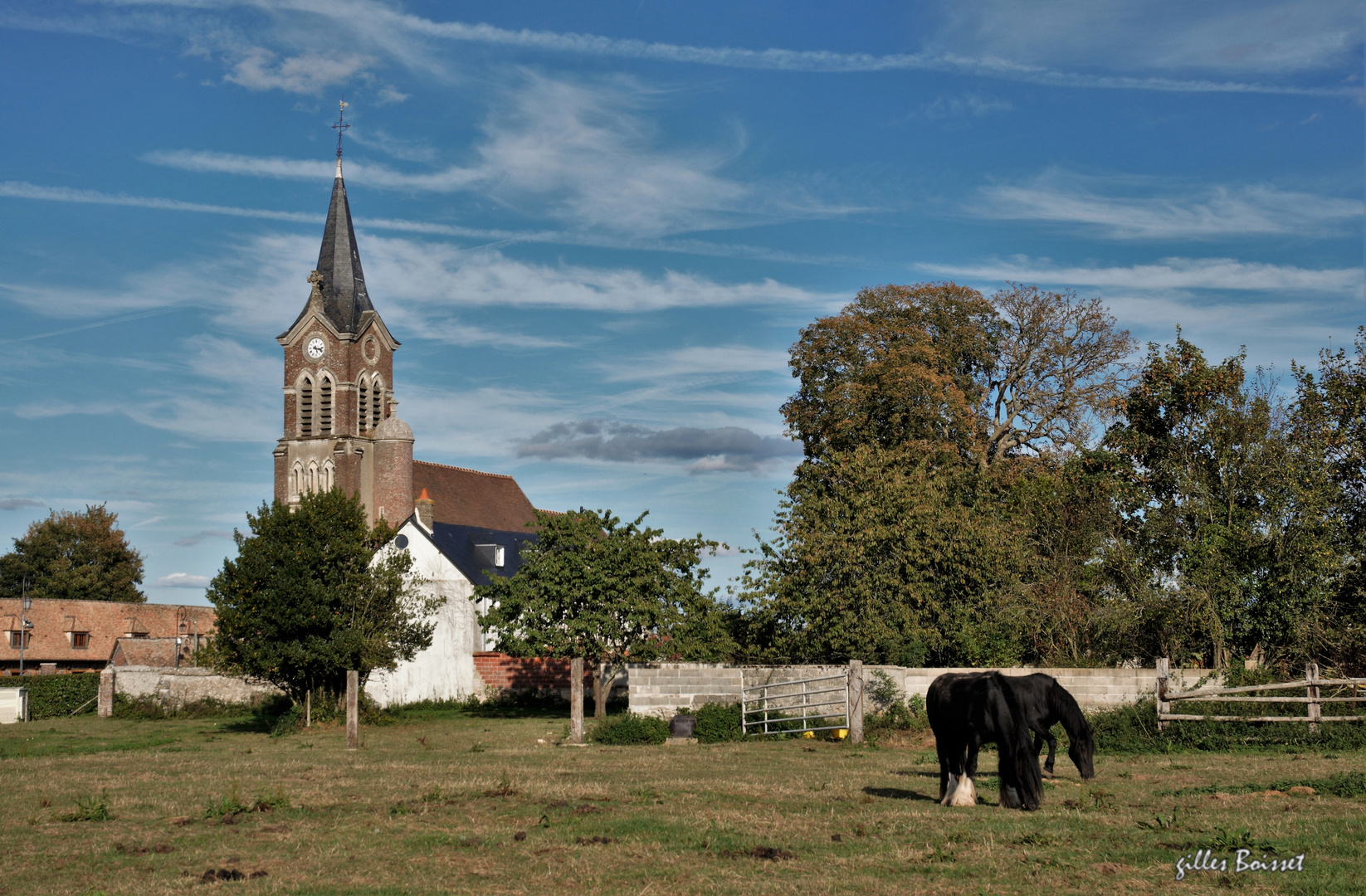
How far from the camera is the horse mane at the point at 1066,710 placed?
1329 cm

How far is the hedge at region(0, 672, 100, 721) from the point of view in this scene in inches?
1607

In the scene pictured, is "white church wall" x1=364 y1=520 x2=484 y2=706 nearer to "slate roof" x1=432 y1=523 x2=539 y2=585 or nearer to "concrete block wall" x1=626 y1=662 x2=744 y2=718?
"slate roof" x1=432 y1=523 x2=539 y2=585

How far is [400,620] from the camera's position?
30.9 metres

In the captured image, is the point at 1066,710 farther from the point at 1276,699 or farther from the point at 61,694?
the point at 61,694

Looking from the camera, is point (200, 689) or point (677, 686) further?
point (200, 689)

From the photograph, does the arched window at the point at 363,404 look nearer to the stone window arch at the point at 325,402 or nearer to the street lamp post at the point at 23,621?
the stone window arch at the point at 325,402

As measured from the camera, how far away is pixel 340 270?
69.3m

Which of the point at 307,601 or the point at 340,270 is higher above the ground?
the point at 340,270

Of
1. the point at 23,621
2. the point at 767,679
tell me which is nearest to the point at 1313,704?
the point at 767,679

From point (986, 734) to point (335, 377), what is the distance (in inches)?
2362

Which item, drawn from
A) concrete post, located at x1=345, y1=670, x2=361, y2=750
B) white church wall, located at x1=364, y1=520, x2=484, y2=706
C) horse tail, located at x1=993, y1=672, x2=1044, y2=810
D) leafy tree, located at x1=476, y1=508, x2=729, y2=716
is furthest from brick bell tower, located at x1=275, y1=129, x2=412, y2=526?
horse tail, located at x1=993, y1=672, x2=1044, y2=810

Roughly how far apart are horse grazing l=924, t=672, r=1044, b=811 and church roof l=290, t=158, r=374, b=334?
199 ft

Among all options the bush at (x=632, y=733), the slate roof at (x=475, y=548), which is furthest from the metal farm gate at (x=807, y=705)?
the slate roof at (x=475, y=548)

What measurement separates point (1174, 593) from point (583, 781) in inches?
632
